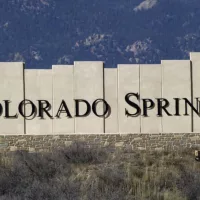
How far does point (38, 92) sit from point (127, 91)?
344cm

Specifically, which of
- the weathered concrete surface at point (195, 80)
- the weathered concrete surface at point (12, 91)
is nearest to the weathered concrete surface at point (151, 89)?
the weathered concrete surface at point (195, 80)

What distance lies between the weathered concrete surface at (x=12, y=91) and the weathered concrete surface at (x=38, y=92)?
→ 240mm

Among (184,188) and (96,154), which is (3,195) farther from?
(96,154)

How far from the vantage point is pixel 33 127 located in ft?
137

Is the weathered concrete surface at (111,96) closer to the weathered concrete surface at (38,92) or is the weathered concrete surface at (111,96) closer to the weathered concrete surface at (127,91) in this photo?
the weathered concrete surface at (127,91)

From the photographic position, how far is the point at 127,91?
137 ft

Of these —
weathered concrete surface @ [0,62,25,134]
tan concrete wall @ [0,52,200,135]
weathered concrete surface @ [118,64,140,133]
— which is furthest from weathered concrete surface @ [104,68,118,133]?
weathered concrete surface @ [0,62,25,134]

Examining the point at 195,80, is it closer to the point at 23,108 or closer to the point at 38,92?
the point at 38,92

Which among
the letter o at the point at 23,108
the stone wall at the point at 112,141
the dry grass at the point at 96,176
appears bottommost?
the dry grass at the point at 96,176

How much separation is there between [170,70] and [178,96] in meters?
1.07

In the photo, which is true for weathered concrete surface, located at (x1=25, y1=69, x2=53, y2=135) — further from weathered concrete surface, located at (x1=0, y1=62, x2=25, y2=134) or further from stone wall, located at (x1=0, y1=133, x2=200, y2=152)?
stone wall, located at (x1=0, y1=133, x2=200, y2=152)

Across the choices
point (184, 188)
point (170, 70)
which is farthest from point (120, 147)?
point (184, 188)

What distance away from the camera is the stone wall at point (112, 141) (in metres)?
41.3

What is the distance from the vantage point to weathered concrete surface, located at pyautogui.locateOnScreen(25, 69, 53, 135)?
4159 centimetres
